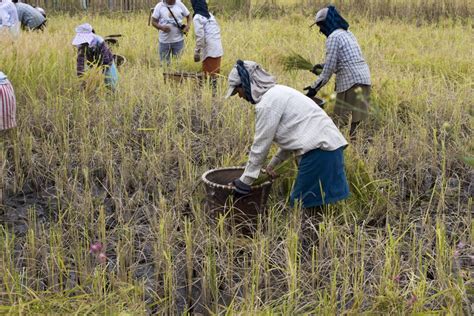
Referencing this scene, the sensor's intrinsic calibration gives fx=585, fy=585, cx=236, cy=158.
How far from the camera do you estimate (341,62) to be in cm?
393

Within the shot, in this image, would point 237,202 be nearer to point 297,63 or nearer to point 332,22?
point 332,22

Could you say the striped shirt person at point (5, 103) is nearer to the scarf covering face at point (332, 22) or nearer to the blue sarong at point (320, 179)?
the blue sarong at point (320, 179)

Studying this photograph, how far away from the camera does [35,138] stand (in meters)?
4.03

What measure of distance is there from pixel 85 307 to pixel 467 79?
4113 mm

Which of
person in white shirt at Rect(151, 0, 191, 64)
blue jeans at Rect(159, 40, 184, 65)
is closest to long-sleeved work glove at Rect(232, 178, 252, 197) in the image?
person in white shirt at Rect(151, 0, 191, 64)

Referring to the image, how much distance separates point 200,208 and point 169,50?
3.39 metres

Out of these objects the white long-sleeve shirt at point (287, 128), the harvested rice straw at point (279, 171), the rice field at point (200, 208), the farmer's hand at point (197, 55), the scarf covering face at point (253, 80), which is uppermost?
the scarf covering face at point (253, 80)

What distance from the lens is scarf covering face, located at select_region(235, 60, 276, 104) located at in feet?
8.71

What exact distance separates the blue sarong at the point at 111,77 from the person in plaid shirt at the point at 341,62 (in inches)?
66.4

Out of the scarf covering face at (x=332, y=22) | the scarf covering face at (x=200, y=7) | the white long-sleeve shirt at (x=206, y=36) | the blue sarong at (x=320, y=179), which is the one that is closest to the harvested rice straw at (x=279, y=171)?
the blue sarong at (x=320, y=179)

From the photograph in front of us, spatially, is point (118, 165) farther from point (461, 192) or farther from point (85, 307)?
point (461, 192)

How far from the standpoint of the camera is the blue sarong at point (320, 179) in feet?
9.16

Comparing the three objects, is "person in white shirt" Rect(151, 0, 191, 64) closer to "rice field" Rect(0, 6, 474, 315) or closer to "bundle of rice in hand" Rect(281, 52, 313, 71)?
"rice field" Rect(0, 6, 474, 315)

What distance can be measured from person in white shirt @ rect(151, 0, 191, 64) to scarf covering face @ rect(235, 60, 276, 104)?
3.38m
